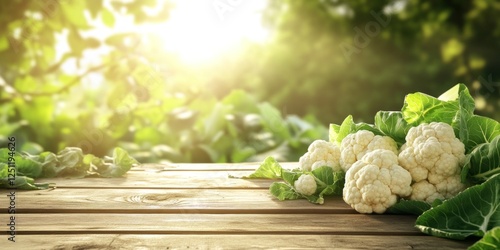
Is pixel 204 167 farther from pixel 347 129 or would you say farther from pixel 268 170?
pixel 347 129

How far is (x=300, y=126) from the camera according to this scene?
414cm

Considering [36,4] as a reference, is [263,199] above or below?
below

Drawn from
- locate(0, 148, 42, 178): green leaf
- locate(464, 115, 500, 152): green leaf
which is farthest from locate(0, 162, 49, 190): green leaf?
locate(464, 115, 500, 152): green leaf

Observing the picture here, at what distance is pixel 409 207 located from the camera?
5.00 feet

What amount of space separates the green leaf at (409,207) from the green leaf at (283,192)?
11.7 inches

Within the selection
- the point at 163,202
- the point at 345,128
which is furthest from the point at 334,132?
the point at 163,202

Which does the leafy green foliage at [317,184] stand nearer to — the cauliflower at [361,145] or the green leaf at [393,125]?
the cauliflower at [361,145]

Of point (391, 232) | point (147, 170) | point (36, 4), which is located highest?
point (36, 4)

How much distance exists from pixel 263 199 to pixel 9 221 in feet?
2.27

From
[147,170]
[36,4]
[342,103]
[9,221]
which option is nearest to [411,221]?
[9,221]

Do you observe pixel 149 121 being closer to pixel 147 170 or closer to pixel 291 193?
pixel 147 170

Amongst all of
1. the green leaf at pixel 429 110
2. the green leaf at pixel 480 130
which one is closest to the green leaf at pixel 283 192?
the green leaf at pixel 429 110

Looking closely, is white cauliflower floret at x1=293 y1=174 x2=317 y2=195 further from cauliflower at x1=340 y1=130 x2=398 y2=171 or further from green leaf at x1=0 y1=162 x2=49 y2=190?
green leaf at x1=0 y1=162 x2=49 y2=190

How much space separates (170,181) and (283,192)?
52 cm
